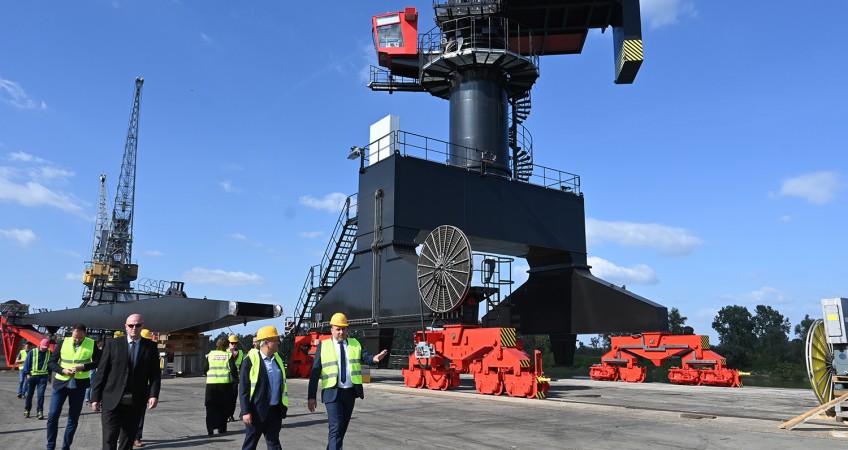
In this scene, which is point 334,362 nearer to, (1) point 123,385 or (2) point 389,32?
(1) point 123,385

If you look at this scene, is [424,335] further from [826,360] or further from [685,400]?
[826,360]

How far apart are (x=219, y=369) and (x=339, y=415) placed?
4.67m

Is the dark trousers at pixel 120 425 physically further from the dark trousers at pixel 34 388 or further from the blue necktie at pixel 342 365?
the dark trousers at pixel 34 388

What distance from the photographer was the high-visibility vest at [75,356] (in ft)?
26.7

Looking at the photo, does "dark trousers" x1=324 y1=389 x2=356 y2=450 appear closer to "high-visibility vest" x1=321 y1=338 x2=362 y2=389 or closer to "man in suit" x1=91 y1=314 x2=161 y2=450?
"high-visibility vest" x1=321 y1=338 x2=362 y2=389

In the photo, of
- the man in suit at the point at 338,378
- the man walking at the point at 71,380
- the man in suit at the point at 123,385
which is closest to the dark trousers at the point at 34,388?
the man walking at the point at 71,380

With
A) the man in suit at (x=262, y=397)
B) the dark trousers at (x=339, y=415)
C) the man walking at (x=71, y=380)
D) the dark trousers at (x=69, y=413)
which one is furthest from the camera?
the man walking at (x=71, y=380)

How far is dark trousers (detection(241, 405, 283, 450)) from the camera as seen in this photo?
6.04m

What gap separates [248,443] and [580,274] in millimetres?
22735

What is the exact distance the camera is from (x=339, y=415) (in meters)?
6.30

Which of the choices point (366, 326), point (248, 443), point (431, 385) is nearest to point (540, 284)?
point (366, 326)

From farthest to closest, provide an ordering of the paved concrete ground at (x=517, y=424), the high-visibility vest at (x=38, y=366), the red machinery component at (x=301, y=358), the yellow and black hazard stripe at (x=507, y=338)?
1. the red machinery component at (x=301, y=358)
2. the yellow and black hazard stripe at (x=507, y=338)
3. the high-visibility vest at (x=38, y=366)
4. the paved concrete ground at (x=517, y=424)

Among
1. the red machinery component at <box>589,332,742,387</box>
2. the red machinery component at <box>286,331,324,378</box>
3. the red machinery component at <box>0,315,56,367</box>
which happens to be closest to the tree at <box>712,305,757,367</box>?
the red machinery component at <box>589,332,742,387</box>

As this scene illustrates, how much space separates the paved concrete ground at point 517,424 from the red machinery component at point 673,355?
15.5 feet
